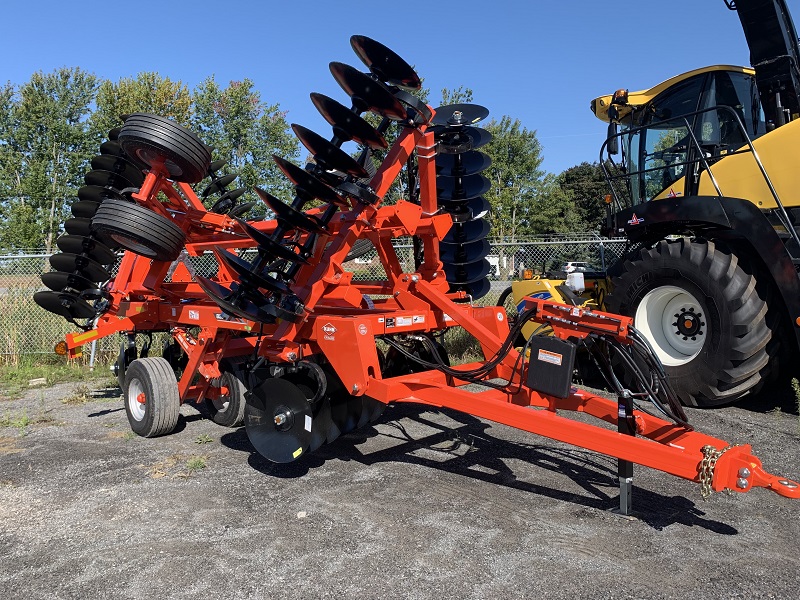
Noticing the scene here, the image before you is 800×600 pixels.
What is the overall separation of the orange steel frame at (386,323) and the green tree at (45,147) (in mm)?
22589

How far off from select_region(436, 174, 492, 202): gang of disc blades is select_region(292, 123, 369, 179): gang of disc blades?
1641 millimetres

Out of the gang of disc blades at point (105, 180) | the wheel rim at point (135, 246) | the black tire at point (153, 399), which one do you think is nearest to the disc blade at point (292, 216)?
the wheel rim at point (135, 246)

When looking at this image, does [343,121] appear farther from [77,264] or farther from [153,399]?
[77,264]

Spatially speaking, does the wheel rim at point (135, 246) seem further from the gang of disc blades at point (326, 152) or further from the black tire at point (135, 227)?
the gang of disc blades at point (326, 152)

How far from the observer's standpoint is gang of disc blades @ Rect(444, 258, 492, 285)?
6.37 metres

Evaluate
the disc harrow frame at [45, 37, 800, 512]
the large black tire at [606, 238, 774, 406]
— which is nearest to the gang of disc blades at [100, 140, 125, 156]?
the disc harrow frame at [45, 37, 800, 512]

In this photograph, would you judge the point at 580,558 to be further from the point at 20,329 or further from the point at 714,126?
the point at 20,329

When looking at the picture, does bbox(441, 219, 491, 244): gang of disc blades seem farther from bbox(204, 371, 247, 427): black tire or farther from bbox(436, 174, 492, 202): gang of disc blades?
bbox(204, 371, 247, 427): black tire

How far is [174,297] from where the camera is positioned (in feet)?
21.0

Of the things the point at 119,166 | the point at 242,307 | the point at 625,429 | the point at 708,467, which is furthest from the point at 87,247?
the point at 708,467

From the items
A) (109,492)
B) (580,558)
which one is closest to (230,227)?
(109,492)

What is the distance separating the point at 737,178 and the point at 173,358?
612 centimetres

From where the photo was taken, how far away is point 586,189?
49.8m

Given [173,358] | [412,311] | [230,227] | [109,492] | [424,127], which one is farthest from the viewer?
[173,358]
